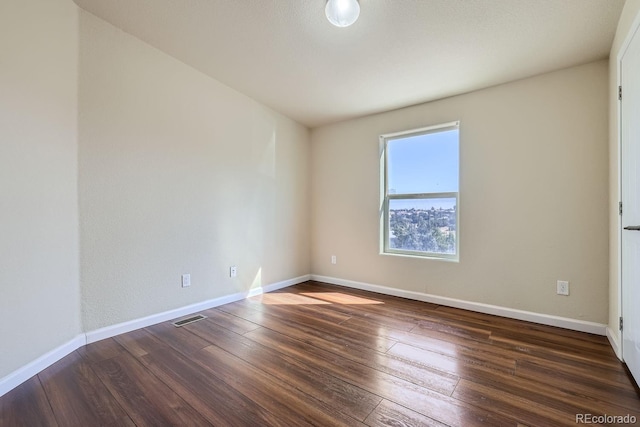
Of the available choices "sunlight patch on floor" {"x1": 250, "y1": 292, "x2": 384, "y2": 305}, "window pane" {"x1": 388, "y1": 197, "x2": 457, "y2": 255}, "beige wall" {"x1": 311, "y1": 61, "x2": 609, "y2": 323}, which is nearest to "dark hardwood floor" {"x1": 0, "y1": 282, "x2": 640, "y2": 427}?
"beige wall" {"x1": 311, "y1": 61, "x2": 609, "y2": 323}

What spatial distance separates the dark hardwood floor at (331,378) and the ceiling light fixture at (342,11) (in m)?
2.32

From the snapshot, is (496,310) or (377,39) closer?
(377,39)

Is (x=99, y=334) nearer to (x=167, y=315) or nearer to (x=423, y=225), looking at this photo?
(x=167, y=315)

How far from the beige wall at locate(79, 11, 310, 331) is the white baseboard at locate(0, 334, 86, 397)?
153 millimetres

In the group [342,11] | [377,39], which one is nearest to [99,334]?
[342,11]

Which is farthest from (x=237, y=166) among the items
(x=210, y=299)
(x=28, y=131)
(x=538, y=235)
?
(x=538, y=235)

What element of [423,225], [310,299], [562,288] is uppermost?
[423,225]

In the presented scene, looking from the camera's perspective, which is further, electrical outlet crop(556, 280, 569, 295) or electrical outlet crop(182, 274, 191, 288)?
electrical outlet crop(182, 274, 191, 288)

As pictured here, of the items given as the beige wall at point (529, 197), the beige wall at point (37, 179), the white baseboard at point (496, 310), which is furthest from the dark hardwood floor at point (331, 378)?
the beige wall at point (529, 197)

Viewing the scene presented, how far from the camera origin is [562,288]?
8.17ft

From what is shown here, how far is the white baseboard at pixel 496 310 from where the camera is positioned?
7.78 ft

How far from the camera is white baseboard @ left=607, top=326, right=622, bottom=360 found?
192cm

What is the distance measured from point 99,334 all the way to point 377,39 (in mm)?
3186

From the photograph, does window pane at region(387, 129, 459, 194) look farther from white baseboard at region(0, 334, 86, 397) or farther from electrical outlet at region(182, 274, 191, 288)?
white baseboard at region(0, 334, 86, 397)
